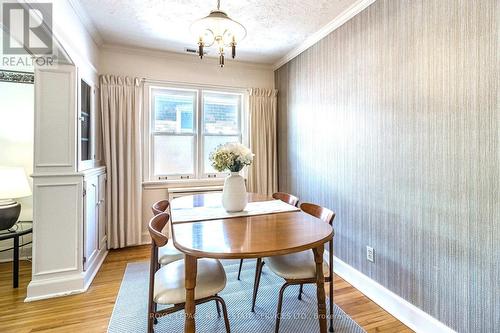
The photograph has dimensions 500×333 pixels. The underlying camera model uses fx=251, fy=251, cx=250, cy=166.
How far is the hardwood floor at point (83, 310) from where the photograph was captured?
1.84 meters

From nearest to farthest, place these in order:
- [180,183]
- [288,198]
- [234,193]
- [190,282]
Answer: [190,282] < [234,193] < [288,198] < [180,183]

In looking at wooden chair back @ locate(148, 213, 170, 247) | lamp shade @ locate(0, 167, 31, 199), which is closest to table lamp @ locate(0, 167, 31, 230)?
lamp shade @ locate(0, 167, 31, 199)

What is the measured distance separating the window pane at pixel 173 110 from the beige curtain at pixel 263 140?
91 cm

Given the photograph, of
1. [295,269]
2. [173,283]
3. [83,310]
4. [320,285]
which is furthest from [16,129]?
[320,285]

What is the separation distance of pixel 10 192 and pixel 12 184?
8 cm

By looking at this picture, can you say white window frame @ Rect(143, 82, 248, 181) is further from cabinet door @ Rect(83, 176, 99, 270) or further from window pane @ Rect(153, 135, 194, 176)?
cabinet door @ Rect(83, 176, 99, 270)

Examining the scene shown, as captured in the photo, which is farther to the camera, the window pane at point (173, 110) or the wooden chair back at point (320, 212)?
the window pane at point (173, 110)

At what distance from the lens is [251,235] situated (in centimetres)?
146

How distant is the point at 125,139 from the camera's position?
3.25m

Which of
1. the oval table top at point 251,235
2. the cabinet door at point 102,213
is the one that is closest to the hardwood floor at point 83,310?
the cabinet door at point 102,213

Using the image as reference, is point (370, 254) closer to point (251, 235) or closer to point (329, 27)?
point (251, 235)

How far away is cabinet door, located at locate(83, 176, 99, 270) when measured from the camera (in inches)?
94.3

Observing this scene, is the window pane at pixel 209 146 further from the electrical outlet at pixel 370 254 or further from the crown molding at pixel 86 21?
the electrical outlet at pixel 370 254

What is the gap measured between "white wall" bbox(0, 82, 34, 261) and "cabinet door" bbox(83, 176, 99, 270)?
2.85 ft
